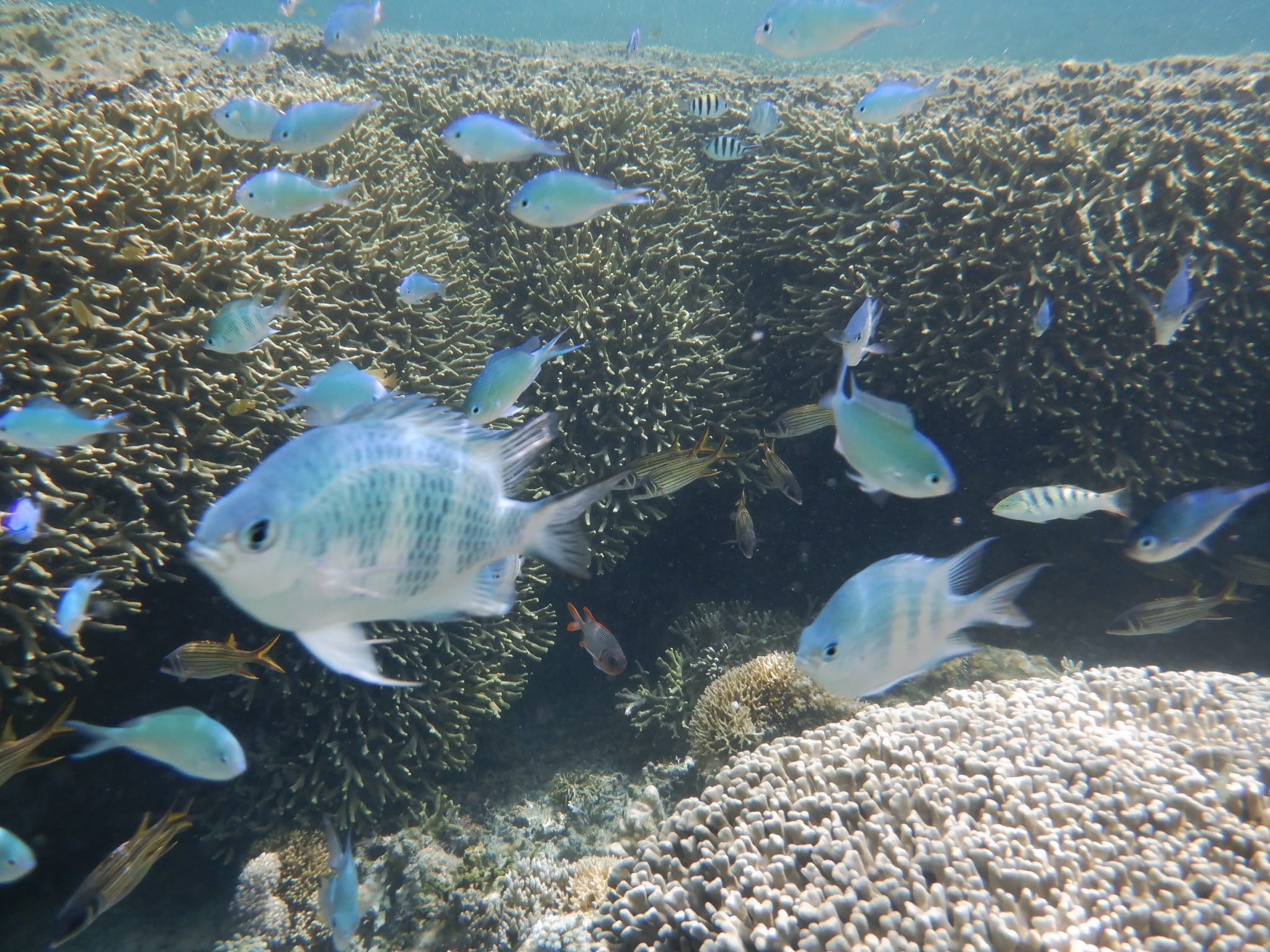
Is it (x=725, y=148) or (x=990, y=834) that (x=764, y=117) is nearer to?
(x=725, y=148)

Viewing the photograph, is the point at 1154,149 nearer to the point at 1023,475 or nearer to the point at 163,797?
the point at 1023,475

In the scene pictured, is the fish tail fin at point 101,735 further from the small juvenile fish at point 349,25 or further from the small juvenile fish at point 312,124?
Answer: the small juvenile fish at point 349,25

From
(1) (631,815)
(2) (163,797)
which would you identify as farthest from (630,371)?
(2) (163,797)

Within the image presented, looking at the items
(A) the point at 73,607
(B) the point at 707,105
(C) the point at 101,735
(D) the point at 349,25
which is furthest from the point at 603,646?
(D) the point at 349,25

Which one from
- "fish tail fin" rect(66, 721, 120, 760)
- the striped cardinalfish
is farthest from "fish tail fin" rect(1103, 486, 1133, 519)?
"fish tail fin" rect(66, 721, 120, 760)

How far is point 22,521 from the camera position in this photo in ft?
8.93

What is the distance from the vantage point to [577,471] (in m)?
4.87

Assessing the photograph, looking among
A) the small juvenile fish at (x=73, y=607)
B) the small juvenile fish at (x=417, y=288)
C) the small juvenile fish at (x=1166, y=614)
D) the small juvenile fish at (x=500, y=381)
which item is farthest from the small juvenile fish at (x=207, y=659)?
the small juvenile fish at (x=1166, y=614)

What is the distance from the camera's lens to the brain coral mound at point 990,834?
2086 millimetres

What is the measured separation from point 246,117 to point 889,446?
15.1 feet

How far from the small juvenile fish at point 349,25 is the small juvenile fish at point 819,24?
394 centimetres

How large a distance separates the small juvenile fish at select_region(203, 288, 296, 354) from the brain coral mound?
337cm

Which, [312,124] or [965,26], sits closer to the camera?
[312,124]

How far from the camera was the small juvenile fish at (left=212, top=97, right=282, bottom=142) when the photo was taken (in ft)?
13.2
